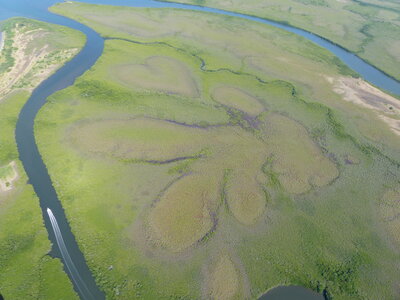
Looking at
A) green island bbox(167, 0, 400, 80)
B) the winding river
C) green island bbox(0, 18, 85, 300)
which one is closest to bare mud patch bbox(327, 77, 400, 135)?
the winding river

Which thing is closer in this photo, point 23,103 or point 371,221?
point 371,221

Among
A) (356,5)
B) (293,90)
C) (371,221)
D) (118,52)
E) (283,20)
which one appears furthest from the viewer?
(356,5)

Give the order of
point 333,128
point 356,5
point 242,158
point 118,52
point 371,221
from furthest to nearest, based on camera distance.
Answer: point 356,5, point 118,52, point 333,128, point 242,158, point 371,221

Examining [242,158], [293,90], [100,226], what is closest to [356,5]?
[293,90]

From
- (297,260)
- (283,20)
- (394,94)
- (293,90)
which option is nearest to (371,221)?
(297,260)

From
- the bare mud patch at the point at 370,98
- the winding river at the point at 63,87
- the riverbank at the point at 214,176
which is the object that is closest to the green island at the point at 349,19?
the winding river at the point at 63,87

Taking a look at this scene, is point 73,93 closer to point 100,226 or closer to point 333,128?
point 100,226
